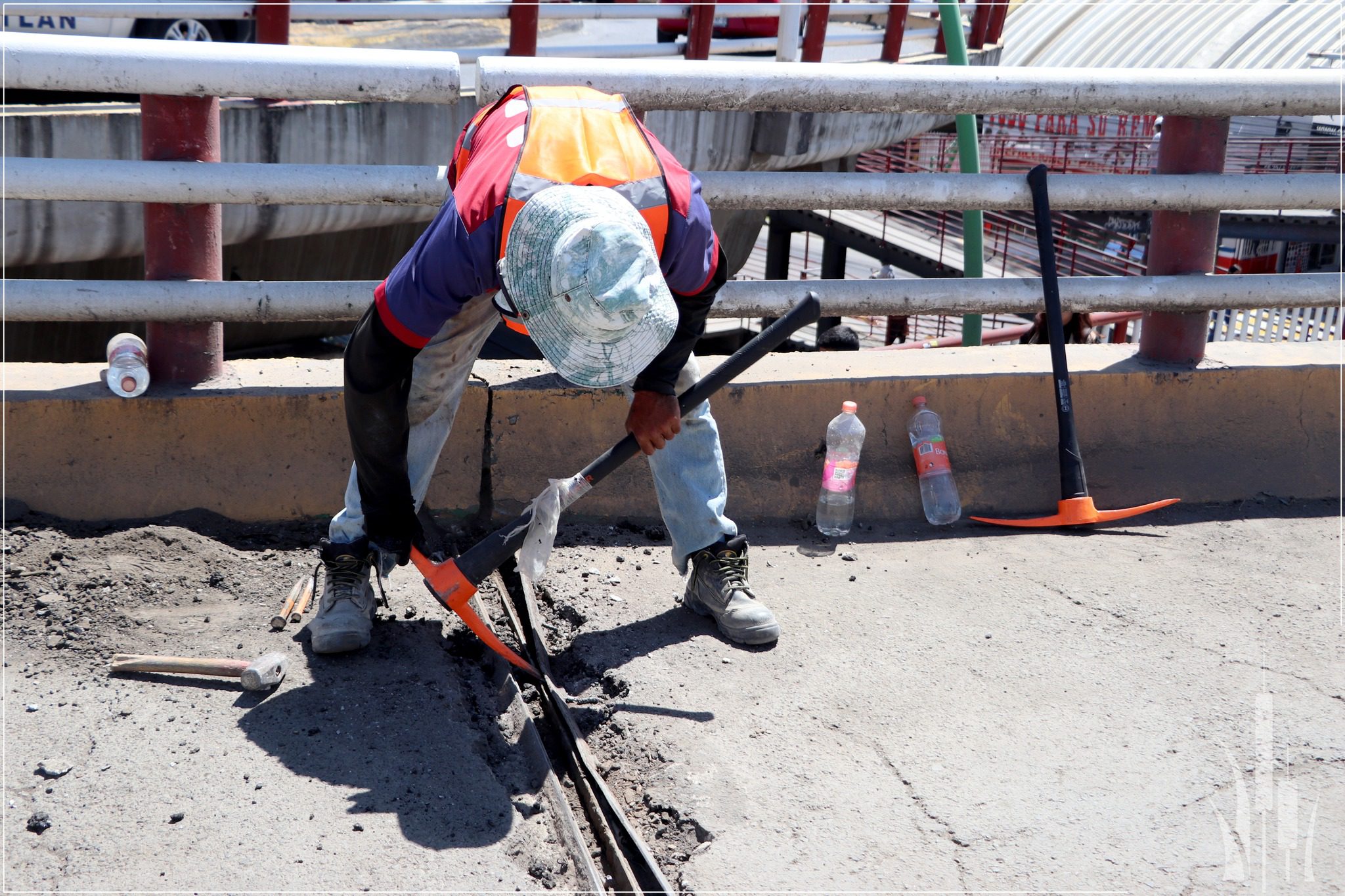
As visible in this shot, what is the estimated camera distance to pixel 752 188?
146 inches

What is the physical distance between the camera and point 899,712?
2789mm

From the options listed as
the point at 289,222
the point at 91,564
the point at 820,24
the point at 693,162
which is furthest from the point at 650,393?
the point at 820,24

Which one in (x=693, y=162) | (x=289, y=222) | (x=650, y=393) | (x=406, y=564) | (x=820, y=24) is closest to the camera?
(x=650, y=393)

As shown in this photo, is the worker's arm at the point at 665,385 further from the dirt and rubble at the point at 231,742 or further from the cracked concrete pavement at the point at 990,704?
the dirt and rubble at the point at 231,742

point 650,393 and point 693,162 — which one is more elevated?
point 693,162

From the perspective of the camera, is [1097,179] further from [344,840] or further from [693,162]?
[693,162]

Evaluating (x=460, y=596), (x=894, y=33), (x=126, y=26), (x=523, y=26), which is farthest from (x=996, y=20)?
(x=460, y=596)

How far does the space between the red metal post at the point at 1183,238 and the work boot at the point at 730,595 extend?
1.89 meters

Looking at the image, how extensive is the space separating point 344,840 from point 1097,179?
3.26 meters

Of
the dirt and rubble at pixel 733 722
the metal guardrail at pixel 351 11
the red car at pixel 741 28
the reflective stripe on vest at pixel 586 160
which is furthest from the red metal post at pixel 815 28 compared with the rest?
the reflective stripe on vest at pixel 586 160

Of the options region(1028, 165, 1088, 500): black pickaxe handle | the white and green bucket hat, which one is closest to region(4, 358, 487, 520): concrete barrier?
the white and green bucket hat

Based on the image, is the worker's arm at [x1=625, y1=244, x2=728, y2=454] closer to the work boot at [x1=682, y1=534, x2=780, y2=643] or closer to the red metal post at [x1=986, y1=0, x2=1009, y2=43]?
the work boot at [x1=682, y1=534, x2=780, y2=643]

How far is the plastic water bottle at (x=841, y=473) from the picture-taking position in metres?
3.81

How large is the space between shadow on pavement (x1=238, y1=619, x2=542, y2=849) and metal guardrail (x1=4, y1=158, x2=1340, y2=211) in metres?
1.32
